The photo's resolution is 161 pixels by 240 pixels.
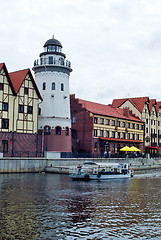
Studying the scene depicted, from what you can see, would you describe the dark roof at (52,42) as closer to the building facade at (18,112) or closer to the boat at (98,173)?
the building facade at (18,112)

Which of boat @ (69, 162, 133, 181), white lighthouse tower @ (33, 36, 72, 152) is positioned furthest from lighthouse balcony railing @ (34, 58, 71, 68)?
boat @ (69, 162, 133, 181)

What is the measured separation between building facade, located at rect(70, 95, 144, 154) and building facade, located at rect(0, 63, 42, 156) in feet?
47.7

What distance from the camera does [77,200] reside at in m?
25.4

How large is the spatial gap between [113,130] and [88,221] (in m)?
53.4

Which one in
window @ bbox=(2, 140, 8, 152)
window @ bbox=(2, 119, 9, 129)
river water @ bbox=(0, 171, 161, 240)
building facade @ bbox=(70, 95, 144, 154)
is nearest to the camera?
river water @ bbox=(0, 171, 161, 240)

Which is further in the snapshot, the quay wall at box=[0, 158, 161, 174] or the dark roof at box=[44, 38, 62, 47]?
the dark roof at box=[44, 38, 62, 47]

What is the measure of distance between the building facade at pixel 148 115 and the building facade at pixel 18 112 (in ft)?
117

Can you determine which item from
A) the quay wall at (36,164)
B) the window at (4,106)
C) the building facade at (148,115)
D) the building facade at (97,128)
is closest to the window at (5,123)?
the window at (4,106)

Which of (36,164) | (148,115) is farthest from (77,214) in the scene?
(148,115)

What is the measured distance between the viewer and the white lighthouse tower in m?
57.1

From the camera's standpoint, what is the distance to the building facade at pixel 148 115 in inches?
3317

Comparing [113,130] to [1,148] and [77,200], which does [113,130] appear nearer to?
[1,148]

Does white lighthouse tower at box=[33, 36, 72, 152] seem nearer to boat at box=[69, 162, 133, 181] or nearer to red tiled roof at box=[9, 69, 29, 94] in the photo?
red tiled roof at box=[9, 69, 29, 94]

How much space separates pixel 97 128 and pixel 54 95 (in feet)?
44.8
